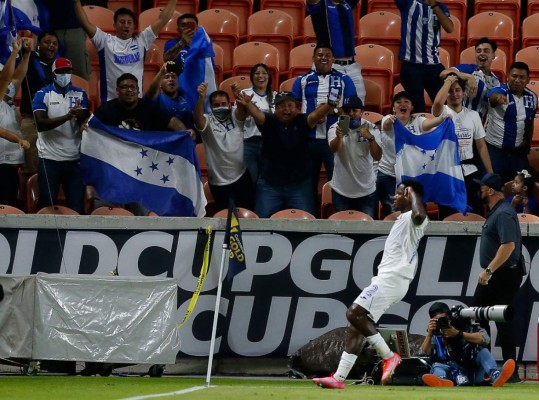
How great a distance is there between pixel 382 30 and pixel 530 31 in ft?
6.63

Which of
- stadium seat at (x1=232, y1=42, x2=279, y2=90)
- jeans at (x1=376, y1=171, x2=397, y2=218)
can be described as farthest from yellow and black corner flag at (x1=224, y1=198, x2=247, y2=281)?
stadium seat at (x1=232, y1=42, x2=279, y2=90)

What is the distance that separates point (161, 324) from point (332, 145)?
296cm

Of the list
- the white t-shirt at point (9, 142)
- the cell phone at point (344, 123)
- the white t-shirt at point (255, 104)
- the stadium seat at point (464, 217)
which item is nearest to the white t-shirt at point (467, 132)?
the stadium seat at point (464, 217)

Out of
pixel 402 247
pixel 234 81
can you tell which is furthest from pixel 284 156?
pixel 402 247

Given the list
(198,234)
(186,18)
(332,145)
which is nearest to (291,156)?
(332,145)

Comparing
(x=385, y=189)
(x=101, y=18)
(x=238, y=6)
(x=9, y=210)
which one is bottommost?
(x=9, y=210)

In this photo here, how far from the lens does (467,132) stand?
14.4 m

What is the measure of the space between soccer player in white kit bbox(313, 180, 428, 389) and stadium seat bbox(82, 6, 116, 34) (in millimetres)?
7341

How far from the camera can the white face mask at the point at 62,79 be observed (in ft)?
46.2

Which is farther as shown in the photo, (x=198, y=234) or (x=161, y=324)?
(x=198, y=234)

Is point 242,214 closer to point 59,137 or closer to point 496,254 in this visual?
point 59,137

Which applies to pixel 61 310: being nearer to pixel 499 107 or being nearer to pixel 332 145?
pixel 332 145

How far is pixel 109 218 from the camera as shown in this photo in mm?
13109

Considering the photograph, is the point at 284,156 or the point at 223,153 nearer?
the point at 284,156
